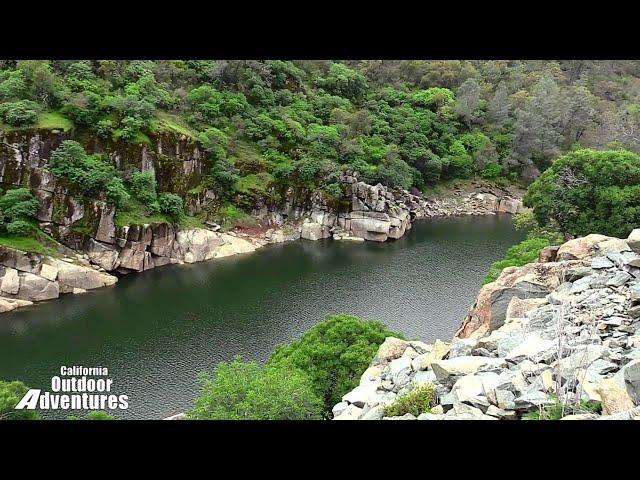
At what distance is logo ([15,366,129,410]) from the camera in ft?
69.9

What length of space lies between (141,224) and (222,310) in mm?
10600

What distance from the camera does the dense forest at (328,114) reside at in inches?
1623

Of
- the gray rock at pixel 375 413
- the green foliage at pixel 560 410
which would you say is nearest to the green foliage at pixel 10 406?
the gray rock at pixel 375 413

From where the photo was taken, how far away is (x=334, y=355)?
1914 centimetres

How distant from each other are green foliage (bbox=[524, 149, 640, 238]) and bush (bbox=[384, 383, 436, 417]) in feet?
66.3

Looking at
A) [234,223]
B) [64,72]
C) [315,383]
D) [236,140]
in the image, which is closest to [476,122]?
[236,140]

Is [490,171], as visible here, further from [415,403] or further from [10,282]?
[415,403]

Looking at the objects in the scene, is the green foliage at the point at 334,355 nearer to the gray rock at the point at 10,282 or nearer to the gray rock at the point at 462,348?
the gray rock at the point at 462,348

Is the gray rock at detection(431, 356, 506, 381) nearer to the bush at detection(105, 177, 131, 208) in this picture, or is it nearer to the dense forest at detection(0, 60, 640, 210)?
the bush at detection(105, 177, 131, 208)

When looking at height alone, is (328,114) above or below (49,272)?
above

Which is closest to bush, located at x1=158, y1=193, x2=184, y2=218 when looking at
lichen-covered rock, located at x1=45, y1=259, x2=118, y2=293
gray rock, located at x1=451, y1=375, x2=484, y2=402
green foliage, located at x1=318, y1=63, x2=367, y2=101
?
lichen-covered rock, located at x1=45, y1=259, x2=118, y2=293

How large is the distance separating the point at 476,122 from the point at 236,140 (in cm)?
3143

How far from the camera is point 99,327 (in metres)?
29.9

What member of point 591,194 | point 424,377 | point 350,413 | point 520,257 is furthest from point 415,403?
point 591,194
